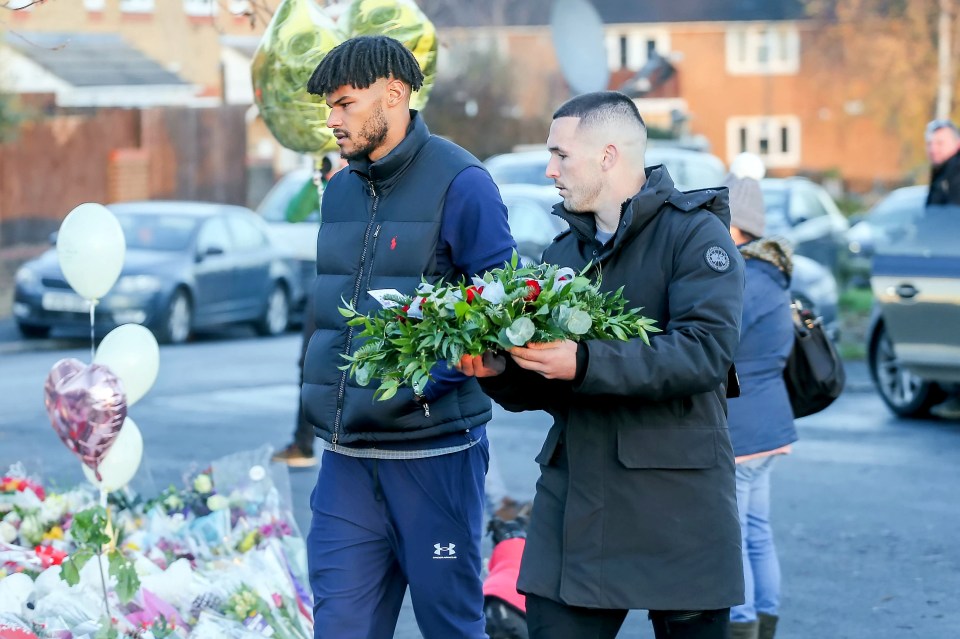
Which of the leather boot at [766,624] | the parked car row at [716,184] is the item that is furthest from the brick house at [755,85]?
the leather boot at [766,624]

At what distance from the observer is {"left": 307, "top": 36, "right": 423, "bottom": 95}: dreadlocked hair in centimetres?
419

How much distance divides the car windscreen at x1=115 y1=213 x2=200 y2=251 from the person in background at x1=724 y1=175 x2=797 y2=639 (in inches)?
514

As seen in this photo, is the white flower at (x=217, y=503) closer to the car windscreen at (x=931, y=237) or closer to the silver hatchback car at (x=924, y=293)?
the silver hatchback car at (x=924, y=293)

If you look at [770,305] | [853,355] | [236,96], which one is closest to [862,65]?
[236,96]

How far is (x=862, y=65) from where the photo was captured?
176 feet

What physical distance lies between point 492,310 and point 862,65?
5287cm

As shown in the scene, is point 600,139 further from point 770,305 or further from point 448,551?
point 770,305

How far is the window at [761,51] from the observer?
60.0 metres

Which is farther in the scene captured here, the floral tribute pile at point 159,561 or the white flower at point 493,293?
the floral tribute pile at point 159,561

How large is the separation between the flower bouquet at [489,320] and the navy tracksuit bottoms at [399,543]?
0.75 meters

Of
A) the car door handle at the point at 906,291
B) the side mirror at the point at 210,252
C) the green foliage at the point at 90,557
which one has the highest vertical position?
the green foliage at the point at 90,557

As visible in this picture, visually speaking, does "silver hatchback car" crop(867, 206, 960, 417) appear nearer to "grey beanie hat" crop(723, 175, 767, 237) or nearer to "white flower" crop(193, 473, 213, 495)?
"grey beanie hat" crop(723, 175, 767, 237)

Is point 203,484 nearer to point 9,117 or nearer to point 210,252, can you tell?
point 210,252

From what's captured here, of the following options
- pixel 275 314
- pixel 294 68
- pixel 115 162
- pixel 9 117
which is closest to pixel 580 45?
pixel 294 68
